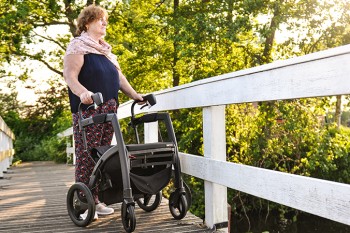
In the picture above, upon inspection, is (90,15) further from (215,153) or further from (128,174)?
(215,153)

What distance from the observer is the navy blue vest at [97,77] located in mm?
3656

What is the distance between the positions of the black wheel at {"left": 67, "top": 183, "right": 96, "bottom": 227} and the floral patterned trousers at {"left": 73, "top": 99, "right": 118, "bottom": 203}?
0.45 ft

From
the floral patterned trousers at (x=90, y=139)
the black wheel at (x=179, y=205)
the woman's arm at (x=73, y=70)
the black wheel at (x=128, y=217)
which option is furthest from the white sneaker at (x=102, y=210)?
the woman's arm at (x=73, y=70)

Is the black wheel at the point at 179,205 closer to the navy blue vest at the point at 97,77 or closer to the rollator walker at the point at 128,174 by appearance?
the rollator walker at the point at 128,174

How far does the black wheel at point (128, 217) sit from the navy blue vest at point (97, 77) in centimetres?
92

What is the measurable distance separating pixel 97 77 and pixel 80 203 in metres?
0.89

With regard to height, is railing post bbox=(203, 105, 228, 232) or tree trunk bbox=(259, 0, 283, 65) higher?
tree trunk bbox=(259, 0, 283, 65)

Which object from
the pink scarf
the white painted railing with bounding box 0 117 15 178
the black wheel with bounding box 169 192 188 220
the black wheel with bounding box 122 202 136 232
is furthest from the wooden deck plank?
the white painted railing with bounding box 0 117 15 178

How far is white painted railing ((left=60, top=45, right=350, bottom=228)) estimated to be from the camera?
1.93m

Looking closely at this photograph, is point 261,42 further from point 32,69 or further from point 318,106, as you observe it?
point 32,69

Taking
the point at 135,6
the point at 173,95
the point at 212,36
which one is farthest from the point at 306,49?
the point at 173,95

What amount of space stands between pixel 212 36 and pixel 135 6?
5.10 meters

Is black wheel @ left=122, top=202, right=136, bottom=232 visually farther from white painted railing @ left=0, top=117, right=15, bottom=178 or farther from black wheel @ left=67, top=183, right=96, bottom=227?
white painted railing @ left=0, top=117, right=15, bottom=178

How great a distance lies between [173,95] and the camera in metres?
3.77
